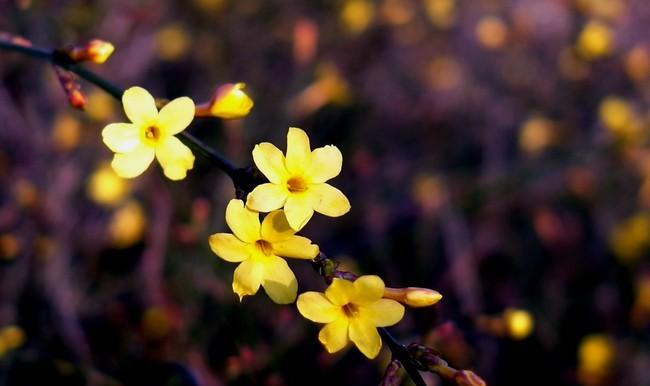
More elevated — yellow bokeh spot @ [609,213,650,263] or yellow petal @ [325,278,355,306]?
yellow petal @ [325,278,355,306]

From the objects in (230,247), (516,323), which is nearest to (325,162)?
(230,247)

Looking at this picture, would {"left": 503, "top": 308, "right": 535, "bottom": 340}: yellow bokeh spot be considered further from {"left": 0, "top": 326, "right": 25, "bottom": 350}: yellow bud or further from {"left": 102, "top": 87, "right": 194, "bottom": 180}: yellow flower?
{"left": 0, "top": 326, "right": 25, "bottom": 350}: yellow bud

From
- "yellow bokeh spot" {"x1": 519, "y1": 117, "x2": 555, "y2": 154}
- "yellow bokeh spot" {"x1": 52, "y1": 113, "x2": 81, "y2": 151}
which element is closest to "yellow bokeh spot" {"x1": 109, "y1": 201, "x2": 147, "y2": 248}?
"yellow bokeh spot" {"x1": 52, "y1": 113, "x2": 81, "y2": 151}

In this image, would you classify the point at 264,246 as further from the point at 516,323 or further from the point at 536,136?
the point at 536,136

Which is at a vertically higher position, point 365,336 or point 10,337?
point 365,336

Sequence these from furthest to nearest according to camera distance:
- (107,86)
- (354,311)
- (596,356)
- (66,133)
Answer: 1. (66,133)
2. (596,356)
3. (107,86)
4. (354,311)

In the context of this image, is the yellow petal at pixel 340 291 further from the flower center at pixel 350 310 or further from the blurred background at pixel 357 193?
the blurred background at pixel 357 193

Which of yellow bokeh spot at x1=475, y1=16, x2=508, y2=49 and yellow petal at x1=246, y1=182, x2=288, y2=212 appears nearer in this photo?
yellow petal at x1=246, y1=182, x2=288, y2=212
